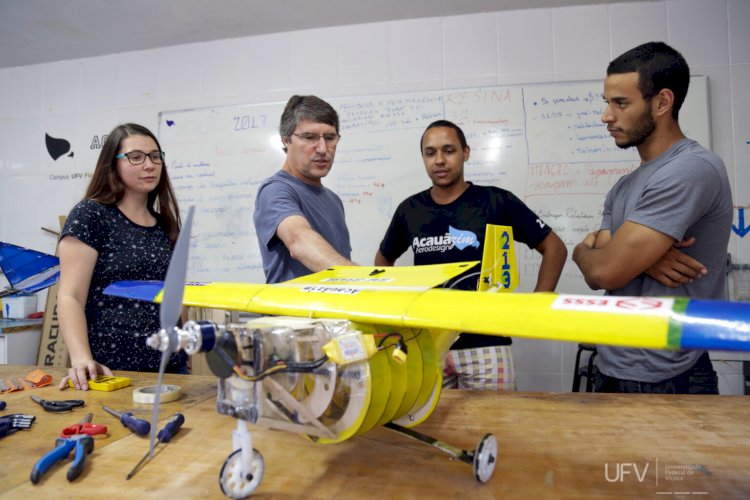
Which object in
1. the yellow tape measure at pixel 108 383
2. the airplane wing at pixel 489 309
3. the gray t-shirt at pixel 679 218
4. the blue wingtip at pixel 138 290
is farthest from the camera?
the yellow tape measure at pixel 108 383

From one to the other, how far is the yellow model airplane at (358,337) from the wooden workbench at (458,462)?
0.09 meters

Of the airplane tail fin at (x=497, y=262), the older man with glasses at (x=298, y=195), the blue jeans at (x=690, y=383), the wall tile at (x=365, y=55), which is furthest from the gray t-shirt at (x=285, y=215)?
the wall tile at (x=365, y=55)

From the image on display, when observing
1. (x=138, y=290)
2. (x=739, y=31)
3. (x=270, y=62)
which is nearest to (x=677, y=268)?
(x=138, y=290)

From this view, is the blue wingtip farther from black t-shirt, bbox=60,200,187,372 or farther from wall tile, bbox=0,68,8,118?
wall tile, bbox=0,68,8,118

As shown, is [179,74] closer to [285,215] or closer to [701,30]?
[285,215]

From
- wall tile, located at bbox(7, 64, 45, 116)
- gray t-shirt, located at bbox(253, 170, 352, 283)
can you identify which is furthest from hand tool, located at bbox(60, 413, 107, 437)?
wall tile, located at bbox(7, 64, 45, 116)

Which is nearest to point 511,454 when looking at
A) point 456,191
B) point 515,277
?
point 515,277

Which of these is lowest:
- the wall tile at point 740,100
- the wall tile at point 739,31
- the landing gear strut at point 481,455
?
the landing gear strut at point 481,455

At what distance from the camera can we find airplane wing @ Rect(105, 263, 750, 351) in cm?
82

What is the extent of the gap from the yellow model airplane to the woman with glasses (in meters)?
1.07

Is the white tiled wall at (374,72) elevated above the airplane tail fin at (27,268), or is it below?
above

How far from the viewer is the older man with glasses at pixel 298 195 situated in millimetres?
2037

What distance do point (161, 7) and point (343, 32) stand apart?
5.11 ft

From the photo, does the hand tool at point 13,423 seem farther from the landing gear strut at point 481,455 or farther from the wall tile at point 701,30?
the wall tile at point 701,30
